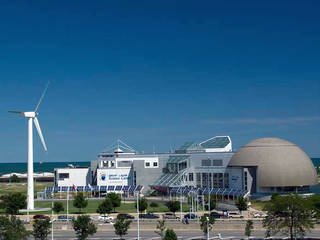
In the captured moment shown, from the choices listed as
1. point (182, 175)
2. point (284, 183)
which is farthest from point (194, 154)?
point (284, 183)

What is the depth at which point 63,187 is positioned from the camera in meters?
164

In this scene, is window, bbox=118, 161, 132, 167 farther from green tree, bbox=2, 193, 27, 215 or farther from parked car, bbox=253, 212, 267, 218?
parked car, bbox=253, 212, 267, 218

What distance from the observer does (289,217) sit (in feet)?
220

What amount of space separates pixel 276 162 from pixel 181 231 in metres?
58.8

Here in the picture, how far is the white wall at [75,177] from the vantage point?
17212 cm

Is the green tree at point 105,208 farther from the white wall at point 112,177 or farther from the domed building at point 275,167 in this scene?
the white wall at point 112,177

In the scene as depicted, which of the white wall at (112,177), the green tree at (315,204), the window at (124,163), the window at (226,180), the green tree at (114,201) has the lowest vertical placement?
the green tree at (315,204)

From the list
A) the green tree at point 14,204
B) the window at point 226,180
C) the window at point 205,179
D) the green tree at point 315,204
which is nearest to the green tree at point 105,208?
the green tree at point 14,204

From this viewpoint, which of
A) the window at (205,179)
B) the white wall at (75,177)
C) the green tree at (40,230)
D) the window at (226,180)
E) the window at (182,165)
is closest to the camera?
the green tree at (40,230)

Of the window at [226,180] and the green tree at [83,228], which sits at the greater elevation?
the window at [226,180]

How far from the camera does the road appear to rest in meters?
75.3

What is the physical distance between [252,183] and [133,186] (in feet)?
138

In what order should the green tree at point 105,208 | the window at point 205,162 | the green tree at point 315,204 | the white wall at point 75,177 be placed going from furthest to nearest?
the white wall at point 75,177 → the window at point 205,162 → the green tree at point 105,208 → the green tree at point 315,204

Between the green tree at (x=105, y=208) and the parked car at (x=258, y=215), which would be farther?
the green tree at (x=105, y=208)
